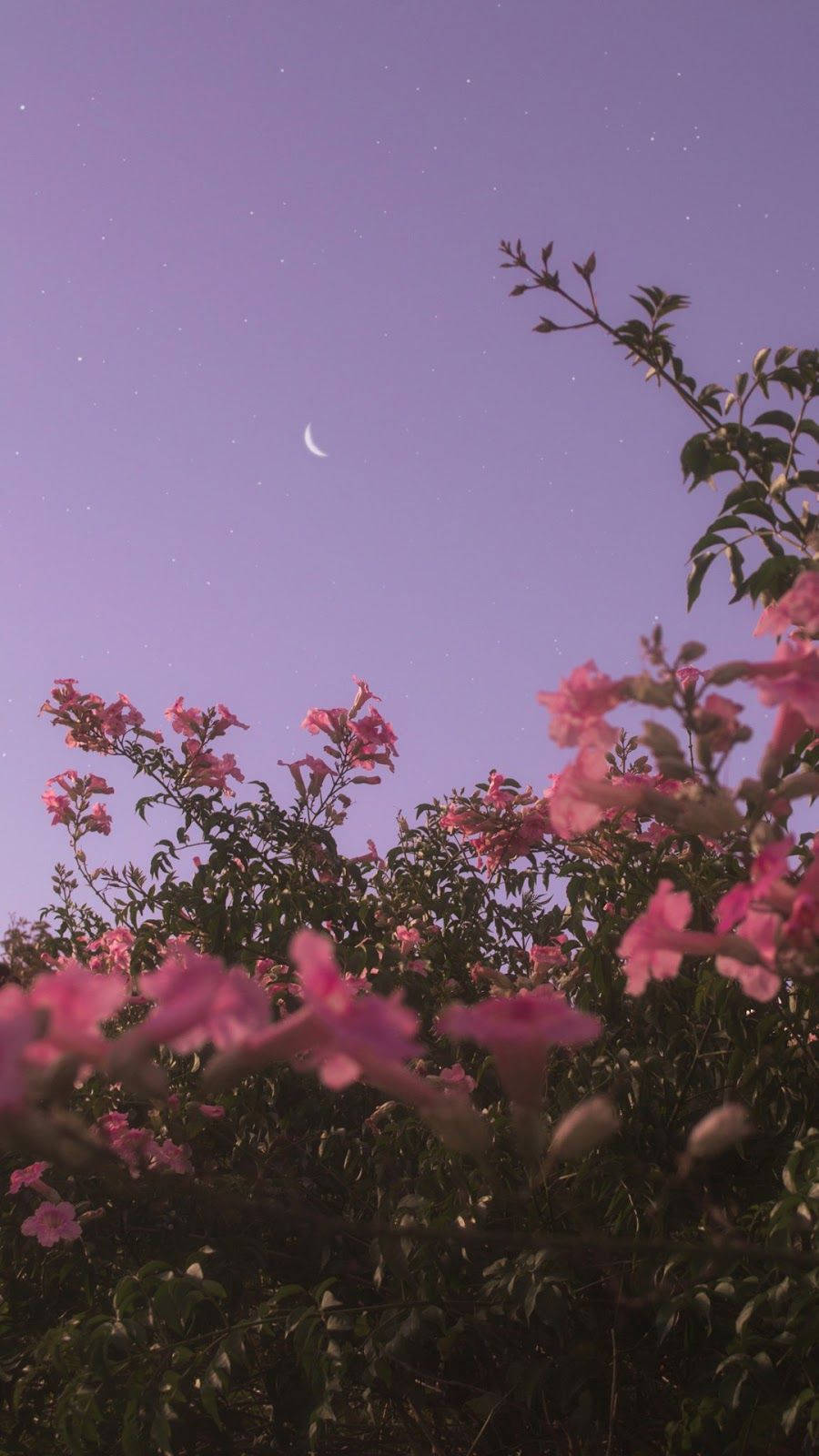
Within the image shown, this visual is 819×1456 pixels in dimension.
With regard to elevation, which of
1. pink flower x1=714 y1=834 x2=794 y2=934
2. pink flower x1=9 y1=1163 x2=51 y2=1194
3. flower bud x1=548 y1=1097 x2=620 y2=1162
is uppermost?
pink flower x1=9 y1=1163 x2=51 y2=1194

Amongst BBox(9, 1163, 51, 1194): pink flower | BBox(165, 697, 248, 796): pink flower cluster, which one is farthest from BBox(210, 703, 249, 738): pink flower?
BBox(9, 1163, 51, 1194): pink flower

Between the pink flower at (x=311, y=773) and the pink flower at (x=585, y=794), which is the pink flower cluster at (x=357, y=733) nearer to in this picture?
the pink flower at (x=311, y=773)

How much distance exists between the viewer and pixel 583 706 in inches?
61.2

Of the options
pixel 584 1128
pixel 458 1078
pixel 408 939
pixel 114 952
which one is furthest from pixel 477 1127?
pixel 114 952

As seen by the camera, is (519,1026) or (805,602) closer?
(519,1026)

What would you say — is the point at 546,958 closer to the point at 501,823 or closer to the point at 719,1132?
the point at 501,823

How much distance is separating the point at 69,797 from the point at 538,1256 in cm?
535

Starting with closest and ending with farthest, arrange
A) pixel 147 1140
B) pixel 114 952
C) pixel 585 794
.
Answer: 1. pixel 585 794
2. pixel 147 1140
3. pixel 114 952

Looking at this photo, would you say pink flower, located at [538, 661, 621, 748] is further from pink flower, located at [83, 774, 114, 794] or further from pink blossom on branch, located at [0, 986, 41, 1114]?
pink flower, located at [83, 774, 114, 794]

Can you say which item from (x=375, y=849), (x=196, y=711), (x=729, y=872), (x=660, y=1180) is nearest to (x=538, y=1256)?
(x=660, y=1180)

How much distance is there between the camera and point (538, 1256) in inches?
107

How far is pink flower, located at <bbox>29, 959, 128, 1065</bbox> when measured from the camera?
1.07 metres

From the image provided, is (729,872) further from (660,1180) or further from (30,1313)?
(30,1313)

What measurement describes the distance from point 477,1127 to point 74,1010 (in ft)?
1.72
